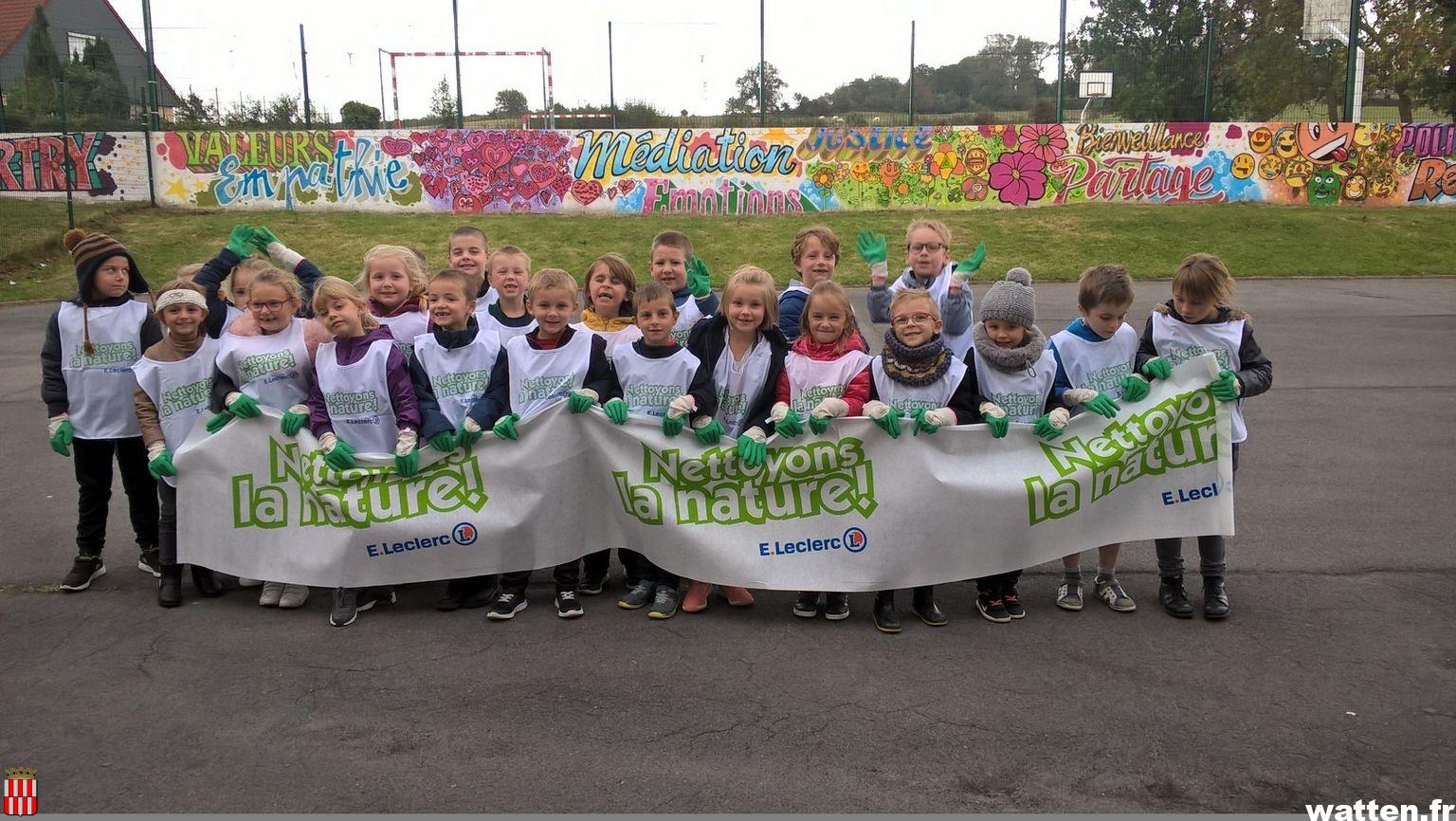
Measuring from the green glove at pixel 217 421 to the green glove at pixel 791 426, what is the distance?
8.90ft

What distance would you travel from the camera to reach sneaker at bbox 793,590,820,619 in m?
5.17

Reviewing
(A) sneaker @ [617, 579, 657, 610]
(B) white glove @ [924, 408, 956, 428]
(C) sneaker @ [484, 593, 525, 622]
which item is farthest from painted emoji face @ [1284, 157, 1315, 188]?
(C) sneaker @ [484, 593, 525, 622]

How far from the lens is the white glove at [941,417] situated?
5.01 metres

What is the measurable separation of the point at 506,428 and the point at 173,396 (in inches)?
68.9

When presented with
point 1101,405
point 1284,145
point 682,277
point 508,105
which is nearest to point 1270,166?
point 1284,145

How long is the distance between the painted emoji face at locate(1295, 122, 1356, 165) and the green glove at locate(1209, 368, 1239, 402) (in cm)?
2356

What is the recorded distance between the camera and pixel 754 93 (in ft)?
85.9

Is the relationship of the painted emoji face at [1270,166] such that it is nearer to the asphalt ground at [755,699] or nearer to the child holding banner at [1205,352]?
the asphalt ground at [755,699]

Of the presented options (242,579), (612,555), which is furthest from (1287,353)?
(242,579)

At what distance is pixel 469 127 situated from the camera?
26031 millimetres

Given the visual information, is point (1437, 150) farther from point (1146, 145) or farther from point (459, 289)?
point (459, 289)

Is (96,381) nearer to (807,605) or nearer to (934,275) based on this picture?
(807,605)

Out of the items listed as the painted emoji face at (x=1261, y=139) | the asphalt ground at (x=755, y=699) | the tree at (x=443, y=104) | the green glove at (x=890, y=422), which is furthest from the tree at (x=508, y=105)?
the green glove at (x=890, y=422)

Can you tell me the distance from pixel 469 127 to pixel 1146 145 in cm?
1583
